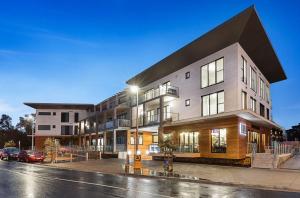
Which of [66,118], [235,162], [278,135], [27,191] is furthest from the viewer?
[66,118]

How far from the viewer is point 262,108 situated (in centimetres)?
4009

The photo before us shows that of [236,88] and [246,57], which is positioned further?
[246,57]

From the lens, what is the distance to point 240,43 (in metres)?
31.0

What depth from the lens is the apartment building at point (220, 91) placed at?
98.2 ft

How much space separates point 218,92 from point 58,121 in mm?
57607

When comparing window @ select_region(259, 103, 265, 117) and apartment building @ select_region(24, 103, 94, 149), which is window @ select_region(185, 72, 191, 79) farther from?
apartment building @ select_region(24, 103, 94, 149)

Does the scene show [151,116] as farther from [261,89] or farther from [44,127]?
[44,127]

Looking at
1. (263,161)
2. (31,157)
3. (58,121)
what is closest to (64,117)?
(58,121)

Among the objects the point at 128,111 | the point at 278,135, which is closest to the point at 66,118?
the point at 128,111

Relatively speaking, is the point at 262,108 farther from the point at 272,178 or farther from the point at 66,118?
the point at 66,118

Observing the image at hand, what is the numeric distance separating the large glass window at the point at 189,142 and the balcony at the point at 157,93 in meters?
4.91

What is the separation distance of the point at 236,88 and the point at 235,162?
6539mm

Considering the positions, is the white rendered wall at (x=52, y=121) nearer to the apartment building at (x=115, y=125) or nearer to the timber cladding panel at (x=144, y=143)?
the apartment building at (x=115, y=125)

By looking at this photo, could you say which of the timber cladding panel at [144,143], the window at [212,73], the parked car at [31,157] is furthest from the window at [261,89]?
the parked car at [31,157]
